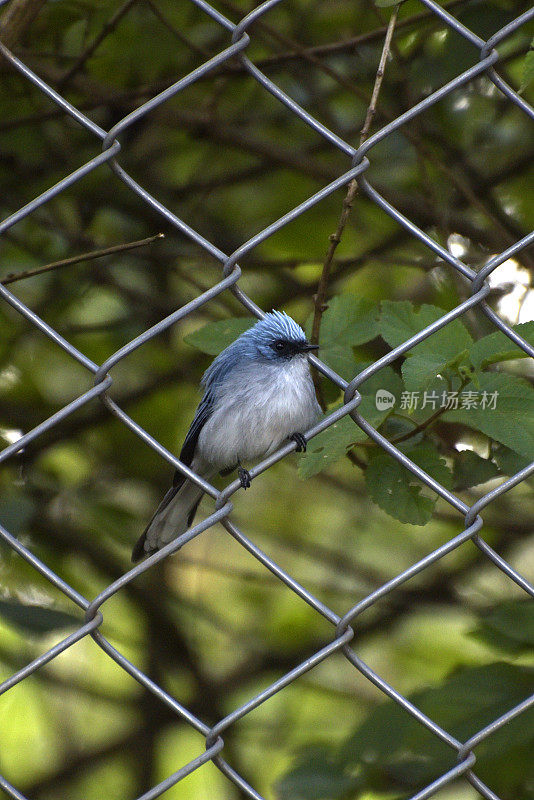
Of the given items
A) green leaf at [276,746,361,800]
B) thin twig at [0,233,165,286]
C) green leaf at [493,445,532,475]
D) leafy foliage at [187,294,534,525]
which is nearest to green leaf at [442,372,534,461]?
leafy foliage at [187,294,534,525]

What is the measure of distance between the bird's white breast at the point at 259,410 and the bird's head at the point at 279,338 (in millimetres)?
35

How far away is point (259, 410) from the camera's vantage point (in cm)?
294

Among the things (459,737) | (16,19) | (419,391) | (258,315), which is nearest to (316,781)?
(459,737)

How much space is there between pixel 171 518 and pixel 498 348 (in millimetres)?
1487

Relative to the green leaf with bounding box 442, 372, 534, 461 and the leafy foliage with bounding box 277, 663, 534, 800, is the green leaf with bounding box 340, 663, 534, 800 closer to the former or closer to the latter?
the leafy foliage with bounding box 277, 663, 534, 800

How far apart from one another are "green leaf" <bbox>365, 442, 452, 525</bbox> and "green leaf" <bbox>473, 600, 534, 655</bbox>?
778 mm

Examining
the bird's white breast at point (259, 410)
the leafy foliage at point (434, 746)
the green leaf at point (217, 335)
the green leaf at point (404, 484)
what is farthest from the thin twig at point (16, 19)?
the leafy foliage at point (434, 746)

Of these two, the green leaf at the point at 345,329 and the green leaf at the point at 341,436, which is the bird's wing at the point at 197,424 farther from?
the green leaf at the point at 341,436

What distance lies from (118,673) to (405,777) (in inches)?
111

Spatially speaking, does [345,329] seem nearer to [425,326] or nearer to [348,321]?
[348,321]

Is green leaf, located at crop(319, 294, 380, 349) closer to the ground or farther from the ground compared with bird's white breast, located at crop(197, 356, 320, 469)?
closer to the ground

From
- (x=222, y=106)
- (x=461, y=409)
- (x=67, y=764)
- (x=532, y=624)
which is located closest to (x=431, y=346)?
(x=461, y=409)

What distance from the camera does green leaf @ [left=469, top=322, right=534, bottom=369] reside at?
173 cm

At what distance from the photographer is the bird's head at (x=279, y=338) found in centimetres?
288
